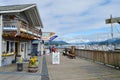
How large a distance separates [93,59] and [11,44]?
8.88 m

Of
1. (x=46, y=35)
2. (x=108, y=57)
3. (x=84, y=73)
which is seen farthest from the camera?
(x=46, y=35)

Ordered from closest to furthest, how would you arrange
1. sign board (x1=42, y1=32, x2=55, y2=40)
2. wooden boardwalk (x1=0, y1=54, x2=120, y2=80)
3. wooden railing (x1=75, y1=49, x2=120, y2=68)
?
wooden boardwalk (x1=0, y1=54, x2=120, y2=80)
wooden railing (x1=75, y1=49, x2=120, y2=68)
sign board (x1=42, y1=32, x2=55, y2=40)

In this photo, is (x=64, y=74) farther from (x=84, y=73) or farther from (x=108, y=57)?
(x=108, y=57)

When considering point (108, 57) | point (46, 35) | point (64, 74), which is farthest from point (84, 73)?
point (46, 35)

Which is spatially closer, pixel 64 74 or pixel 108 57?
pixel 64 74

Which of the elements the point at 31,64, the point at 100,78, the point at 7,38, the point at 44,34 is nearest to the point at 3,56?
the point at 7,38

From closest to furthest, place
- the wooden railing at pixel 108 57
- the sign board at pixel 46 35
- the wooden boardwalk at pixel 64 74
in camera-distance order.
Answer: the wooden boardwalk at pixel 64 74
the wooden railing at pixel 108 57
the sign board at pixel 46 35

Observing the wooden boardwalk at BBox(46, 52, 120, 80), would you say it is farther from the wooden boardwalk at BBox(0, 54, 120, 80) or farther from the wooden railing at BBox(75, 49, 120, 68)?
the wooden railing at BBox(75, 49, 120, 68)

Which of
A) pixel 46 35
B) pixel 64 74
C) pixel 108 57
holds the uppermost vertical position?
pixel 46 35

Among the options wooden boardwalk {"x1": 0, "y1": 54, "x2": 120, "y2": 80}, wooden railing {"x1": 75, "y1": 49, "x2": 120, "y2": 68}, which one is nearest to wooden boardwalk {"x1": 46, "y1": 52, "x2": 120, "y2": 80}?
wooden boardwalk {"x1": 0, "y1": 54, "x2": 120, "y2": 80}

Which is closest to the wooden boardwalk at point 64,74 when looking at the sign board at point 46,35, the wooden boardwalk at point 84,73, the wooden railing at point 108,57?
the wooden boardwalk at point 84,73

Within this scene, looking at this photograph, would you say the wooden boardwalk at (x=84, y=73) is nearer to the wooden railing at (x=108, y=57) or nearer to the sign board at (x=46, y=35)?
the wooden railing at (x=108, y=57)

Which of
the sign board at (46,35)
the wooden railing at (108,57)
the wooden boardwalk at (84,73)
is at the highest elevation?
the sign board at (46,35)

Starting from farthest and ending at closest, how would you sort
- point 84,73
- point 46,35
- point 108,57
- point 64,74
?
point 46,35 → point 108,57 → point 84,73 → point 64,74
